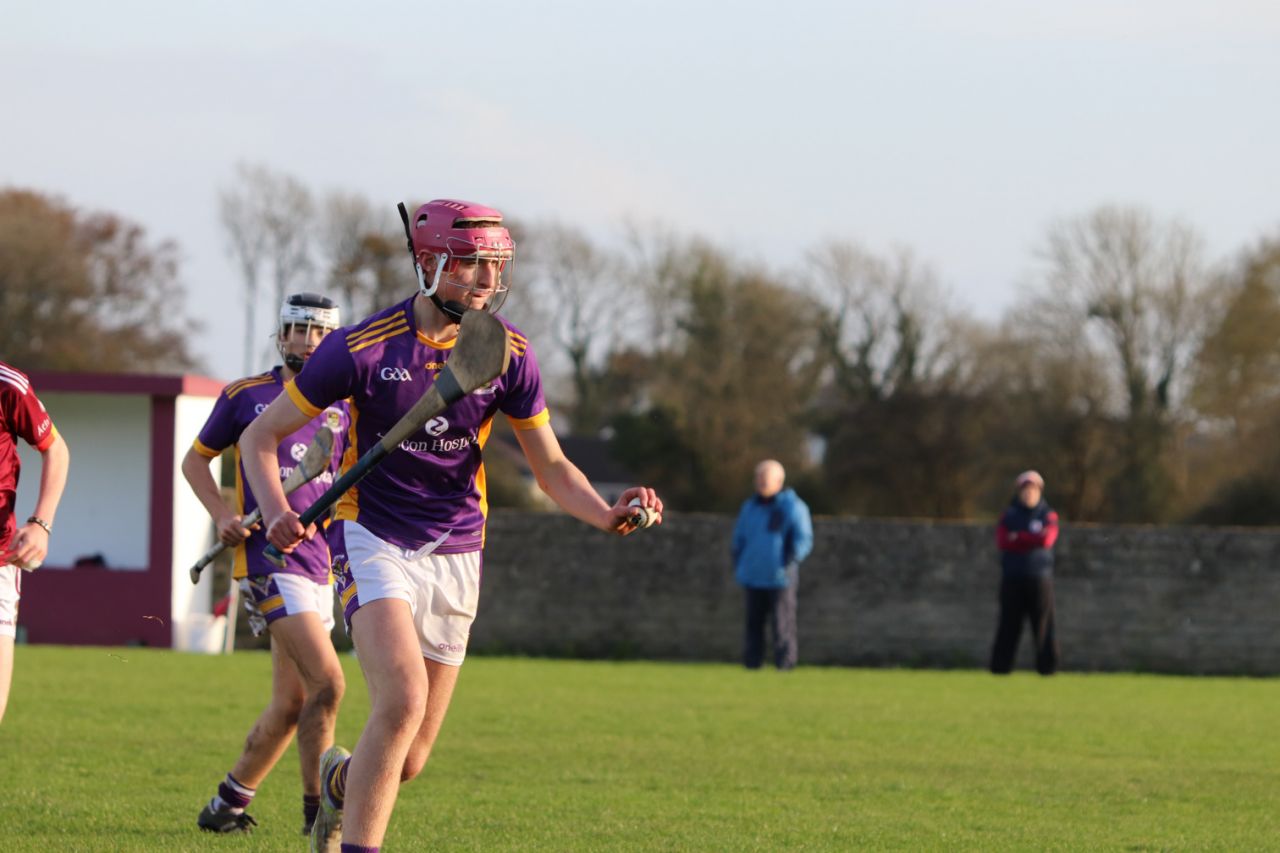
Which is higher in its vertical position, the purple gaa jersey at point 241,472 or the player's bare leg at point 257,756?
the purple gaa jersey at point 241,472

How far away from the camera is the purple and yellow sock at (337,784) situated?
5.92 meters

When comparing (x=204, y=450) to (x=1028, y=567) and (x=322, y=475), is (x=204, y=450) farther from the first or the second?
(x=1028, y=567)

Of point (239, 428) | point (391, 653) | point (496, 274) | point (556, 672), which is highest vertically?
point (496, 274)

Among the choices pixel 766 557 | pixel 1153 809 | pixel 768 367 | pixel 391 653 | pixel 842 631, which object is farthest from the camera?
pixel 768 367

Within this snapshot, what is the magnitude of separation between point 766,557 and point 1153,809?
35.2 ft

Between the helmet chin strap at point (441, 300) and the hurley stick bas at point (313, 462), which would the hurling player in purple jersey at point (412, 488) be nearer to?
the helmet chin strap at point (441, 300)

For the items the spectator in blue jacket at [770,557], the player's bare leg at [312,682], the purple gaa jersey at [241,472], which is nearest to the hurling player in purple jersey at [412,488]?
the player's bare leg at [312,682]

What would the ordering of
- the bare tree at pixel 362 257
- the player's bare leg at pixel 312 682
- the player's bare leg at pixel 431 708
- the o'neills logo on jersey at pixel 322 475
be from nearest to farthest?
the player's bare leg at pixel 431 708 < the player's bare leg at pixel 312 682 < the o'neills logo on jersey at pixel 322 475 < the bare tree at pixel 362 257

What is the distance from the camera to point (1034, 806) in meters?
8.88

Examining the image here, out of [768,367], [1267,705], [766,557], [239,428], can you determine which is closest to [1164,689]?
[1267,705]

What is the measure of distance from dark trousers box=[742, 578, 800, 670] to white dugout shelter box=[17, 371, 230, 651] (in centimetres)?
702

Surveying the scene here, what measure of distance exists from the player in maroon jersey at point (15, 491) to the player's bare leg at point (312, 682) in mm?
1205

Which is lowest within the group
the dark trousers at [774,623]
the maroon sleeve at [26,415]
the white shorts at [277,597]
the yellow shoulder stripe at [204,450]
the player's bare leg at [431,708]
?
the dark trousers at [774,623]

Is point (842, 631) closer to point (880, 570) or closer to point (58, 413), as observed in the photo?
point (880, 570)
